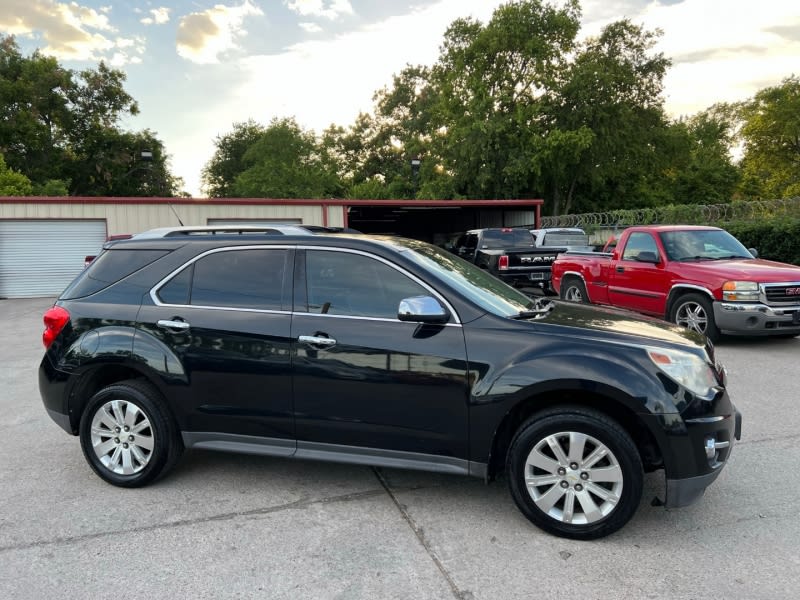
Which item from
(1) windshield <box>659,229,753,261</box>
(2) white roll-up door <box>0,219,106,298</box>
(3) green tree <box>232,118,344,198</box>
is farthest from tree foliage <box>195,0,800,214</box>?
(1) windshield <box>659,229,753,261</box>

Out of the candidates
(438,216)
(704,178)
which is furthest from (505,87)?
(704,178)

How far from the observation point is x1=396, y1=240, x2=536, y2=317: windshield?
3.62 m

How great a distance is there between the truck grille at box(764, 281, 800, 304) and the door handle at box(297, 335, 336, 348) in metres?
6.62

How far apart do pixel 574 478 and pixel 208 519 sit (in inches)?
83.7

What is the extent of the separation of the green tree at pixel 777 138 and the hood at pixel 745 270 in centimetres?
4359

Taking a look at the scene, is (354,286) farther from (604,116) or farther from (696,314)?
(604,116)

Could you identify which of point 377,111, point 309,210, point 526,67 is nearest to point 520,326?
point 309,210

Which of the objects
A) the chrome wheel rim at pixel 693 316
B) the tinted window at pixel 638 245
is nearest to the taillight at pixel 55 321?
the chrome wheel rim at pixel 693 316

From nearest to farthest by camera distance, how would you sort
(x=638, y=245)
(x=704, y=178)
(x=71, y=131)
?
(x=638, y=245) → (x=71, y=131) → (x=704, y=178)

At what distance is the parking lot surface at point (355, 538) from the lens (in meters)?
2.79

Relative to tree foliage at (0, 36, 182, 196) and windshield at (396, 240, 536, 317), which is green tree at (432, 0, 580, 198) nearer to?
tree foliage at (0, 36, 182, 196)

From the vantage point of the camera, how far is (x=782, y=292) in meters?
7.69

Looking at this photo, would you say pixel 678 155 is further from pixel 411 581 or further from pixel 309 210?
pixel 411 581

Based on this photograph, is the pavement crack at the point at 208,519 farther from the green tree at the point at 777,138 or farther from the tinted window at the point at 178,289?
the green tree at the point at 777,138
